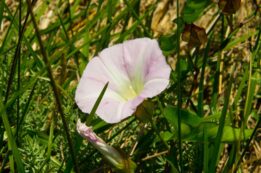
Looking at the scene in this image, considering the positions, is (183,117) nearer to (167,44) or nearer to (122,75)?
(122,75)

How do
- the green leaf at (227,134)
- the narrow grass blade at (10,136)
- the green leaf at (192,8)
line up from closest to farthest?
1. the narrow grass blade at (10,136)
2. the green leaf at (227,134)
3. the green leaf at (192,8)

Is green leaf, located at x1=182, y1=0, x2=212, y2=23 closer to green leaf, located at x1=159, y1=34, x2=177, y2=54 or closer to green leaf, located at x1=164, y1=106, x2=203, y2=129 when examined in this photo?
green leaf, located at x1=159, y1=34, x2=177, y2=54

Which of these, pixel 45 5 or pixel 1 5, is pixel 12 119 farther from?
pixel 45 5

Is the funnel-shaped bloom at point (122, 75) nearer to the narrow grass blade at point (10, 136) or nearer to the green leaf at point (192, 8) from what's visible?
the narrow grass blade at point (10, 136)

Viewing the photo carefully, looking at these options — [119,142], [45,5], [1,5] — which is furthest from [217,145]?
[45,5]

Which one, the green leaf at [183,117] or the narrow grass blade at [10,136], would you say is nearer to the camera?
the narrow grass blade at [10,136]

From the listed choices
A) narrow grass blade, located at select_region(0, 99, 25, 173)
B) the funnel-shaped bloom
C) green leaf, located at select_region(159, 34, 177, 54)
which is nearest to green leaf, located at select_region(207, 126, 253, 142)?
the funnel-shaped bloom

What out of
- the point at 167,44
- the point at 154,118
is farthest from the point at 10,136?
the point at 167,44

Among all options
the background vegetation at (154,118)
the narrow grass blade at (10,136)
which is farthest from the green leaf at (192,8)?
the narrow grass blade at (10,136)
